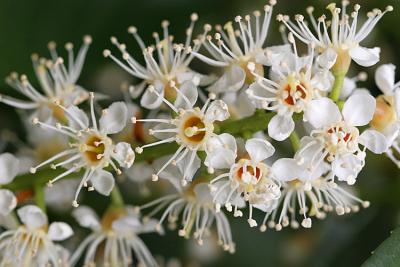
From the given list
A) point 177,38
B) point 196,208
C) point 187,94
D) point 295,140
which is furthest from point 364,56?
point 177,38

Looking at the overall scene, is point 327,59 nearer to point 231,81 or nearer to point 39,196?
point 231,81

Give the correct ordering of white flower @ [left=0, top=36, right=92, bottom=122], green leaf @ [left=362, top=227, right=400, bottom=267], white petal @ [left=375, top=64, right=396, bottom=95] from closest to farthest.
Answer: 1. green leaf @ [left=362, top=227, right=400, bottom=267]
2. white petal @ [left=375, top=64, right=396, bottom=95]
3. white flower @ [left=0, top=36, right=92, bottom=122]

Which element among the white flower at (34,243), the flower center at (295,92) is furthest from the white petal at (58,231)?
the flower center at (295,92)

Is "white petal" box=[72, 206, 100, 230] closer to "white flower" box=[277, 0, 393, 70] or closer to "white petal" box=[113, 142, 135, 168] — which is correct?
"white petal" box=[113, 142, 135, 168]

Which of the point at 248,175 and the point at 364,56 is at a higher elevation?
the point at 364,56

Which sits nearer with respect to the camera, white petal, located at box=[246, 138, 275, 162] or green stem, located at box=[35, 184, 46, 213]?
white petal, located at box=[246, 138, 275, 162]

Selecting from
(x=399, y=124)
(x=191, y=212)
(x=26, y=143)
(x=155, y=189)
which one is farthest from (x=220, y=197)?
(x=26, y=143)

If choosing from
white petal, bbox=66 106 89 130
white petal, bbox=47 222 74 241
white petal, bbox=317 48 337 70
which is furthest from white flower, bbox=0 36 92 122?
white petal, bbox=317 48 337 70
